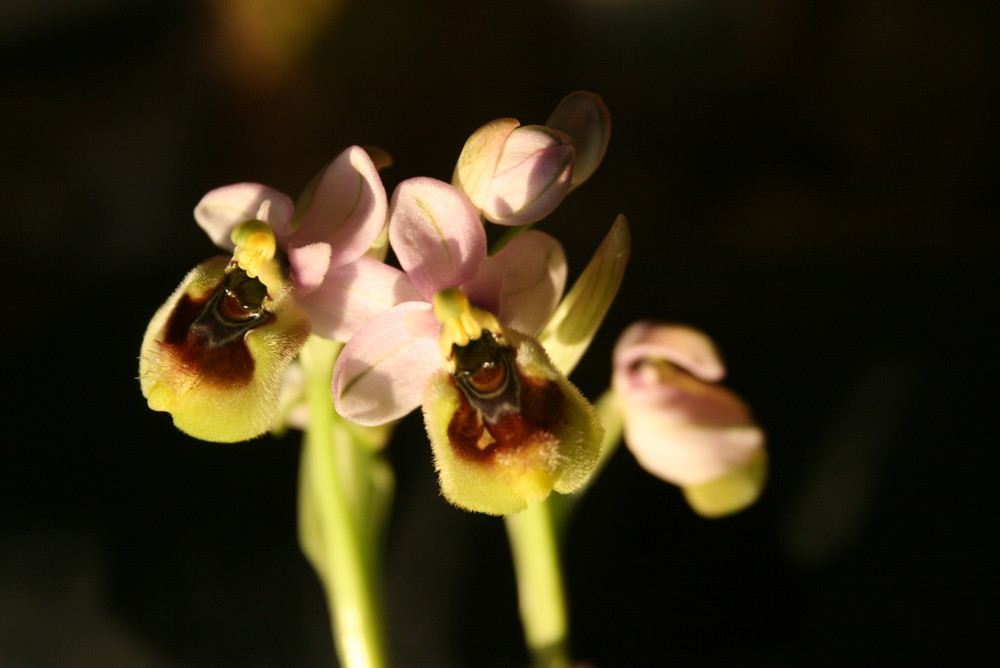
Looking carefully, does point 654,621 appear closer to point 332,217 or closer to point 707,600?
point 707,600

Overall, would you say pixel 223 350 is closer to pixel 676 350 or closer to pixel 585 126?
pixel 585 126

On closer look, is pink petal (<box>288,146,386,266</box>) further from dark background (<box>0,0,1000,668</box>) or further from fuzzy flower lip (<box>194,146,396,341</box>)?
dark background (<box>0,0,1000,668</box>)

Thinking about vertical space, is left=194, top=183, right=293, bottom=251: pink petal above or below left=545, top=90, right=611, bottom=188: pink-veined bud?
below

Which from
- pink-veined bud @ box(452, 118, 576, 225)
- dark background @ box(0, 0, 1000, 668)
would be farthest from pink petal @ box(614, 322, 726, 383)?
dark background @ box(0, 0, 1000, 668)

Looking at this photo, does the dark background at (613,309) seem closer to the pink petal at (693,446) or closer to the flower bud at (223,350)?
the pink petal at (693,446)

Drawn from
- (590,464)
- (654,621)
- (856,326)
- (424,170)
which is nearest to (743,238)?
(856,326)

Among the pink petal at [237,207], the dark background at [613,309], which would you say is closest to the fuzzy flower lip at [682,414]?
the pink petal at [237,207]
